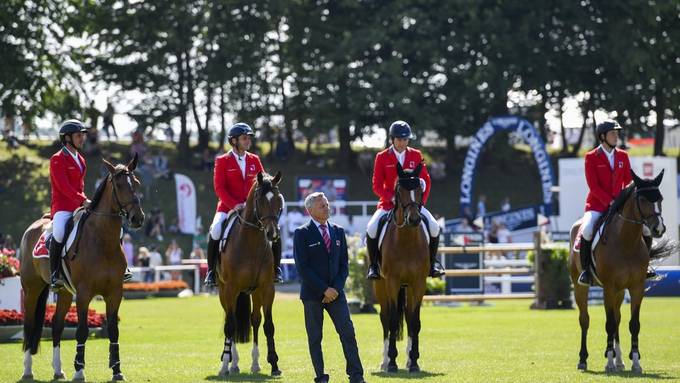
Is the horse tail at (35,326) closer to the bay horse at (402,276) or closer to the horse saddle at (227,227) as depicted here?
the horse saddle at (227,227)

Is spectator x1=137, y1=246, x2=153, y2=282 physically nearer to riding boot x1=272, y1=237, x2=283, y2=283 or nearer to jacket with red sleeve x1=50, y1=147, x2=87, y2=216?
riding boot x1=272, y1=237, x2=283, y2=283

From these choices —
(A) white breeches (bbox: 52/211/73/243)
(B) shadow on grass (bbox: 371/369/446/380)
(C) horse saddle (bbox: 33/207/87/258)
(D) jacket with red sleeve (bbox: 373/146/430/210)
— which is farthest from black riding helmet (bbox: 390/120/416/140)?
(A) white breeches (bbox: 52/211/73/243)

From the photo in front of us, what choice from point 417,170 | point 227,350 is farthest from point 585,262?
point 227,350

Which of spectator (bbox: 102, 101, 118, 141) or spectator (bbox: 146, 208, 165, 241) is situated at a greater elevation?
spectator (bbox: 102, 101, 118, 141)

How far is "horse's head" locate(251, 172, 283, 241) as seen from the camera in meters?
14.7

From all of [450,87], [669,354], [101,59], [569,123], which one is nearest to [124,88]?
[101,59]

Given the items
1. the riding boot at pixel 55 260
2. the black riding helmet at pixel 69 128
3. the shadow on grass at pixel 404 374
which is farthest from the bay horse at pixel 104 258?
the shadow on grass at pixel 404 374

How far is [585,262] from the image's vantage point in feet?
53.8

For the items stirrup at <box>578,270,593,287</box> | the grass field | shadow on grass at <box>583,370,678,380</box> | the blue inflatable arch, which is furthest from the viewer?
the blue inflatable arch

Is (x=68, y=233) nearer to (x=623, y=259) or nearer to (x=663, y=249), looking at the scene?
(x=623, y=259)

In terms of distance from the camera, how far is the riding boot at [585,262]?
53.8 ft

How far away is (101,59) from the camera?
58.0 m

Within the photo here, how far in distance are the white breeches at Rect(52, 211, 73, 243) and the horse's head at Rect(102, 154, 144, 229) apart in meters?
0.83

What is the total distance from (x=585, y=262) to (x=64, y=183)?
6.45m
